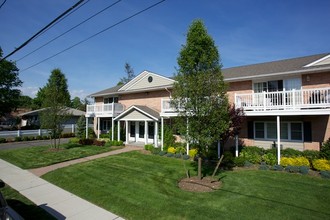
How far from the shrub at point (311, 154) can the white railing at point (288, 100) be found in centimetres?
269

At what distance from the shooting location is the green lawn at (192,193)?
6832 millimetres

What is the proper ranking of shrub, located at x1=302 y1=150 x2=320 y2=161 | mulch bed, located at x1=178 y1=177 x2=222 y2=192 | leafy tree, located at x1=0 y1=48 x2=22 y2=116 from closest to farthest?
1. mulch bed, located at x1=178 y1=177 x2=222 y2=192
2. shrub, located at x1=302 y1=150 x2=320 y2=161
3. leafy tree, located at x1=0 y1=48 x2=22 y2=116

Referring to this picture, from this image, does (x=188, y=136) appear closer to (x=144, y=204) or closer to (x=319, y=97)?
(x=144, y=204)

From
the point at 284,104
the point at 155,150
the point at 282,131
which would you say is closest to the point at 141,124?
the point at 155,150

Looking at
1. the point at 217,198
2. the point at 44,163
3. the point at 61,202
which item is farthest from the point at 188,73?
the point at 44,163

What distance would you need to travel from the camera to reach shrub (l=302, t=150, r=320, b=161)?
40.3 ft

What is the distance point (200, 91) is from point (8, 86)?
41667 millimetres

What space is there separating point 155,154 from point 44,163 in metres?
7.62

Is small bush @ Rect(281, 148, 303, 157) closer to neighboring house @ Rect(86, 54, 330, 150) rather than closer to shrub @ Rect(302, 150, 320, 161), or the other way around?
shrub @ Rect(302, 150, 320, 161)

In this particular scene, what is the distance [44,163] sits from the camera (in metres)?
14.4

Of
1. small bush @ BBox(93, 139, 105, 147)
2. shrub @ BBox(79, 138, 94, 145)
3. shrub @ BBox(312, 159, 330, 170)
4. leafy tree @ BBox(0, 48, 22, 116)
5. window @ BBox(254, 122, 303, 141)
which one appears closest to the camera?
shrub @ BBox(312, 159, 330, 170)

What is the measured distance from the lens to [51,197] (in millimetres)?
8461

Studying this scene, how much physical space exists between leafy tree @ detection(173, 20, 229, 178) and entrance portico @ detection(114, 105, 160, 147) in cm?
971

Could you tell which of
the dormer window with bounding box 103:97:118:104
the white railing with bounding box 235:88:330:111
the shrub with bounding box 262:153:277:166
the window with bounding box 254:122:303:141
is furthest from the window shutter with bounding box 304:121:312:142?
the dormer window with bounding box 103:97:118:104
